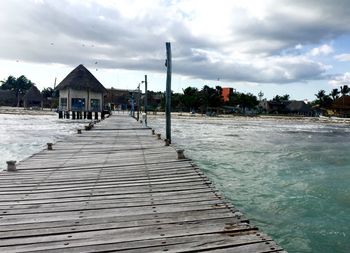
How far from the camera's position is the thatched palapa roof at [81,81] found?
65.4 meters

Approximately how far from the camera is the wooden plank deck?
178 inches

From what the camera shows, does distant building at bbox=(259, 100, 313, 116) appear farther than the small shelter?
Yes

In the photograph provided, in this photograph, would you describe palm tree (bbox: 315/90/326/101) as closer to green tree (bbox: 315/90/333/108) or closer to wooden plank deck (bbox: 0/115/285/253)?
green tree (bbox: 315/90/333/108)

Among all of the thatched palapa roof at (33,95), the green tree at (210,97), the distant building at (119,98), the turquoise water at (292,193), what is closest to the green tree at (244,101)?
the green tree at (210,97)

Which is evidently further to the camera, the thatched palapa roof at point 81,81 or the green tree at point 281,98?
the green tree at point 281,98

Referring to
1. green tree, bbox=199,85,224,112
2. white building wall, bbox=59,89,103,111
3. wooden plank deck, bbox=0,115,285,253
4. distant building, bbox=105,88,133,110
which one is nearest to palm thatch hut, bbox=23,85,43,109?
distant building, bbox=105,88,133,110

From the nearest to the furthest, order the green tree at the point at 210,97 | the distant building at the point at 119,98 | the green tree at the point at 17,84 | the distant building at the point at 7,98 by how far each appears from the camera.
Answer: the green tree at the point at 210,97
the distant building at the point at 119,98
the distant building at the point at 7,98
the green tree at the point at 17,84

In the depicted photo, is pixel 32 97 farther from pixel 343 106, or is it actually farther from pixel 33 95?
pixel 343 106

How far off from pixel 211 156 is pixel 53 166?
1227 cm

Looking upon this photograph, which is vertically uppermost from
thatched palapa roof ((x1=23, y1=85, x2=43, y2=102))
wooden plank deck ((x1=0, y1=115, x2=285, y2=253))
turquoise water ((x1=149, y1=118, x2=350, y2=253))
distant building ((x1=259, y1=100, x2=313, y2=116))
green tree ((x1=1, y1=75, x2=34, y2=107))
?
green tree ((x1=1, y1=75, x2=34, y2=107))

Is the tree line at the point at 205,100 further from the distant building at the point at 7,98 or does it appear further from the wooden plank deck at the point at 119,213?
the wooden plank deck at the point at 119,213

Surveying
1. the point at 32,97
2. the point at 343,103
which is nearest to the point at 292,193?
the point at 32,97

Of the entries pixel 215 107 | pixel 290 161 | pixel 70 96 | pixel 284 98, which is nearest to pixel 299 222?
pixel 290 161

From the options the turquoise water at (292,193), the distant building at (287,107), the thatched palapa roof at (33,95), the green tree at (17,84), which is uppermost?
the green tree at (17,84)
